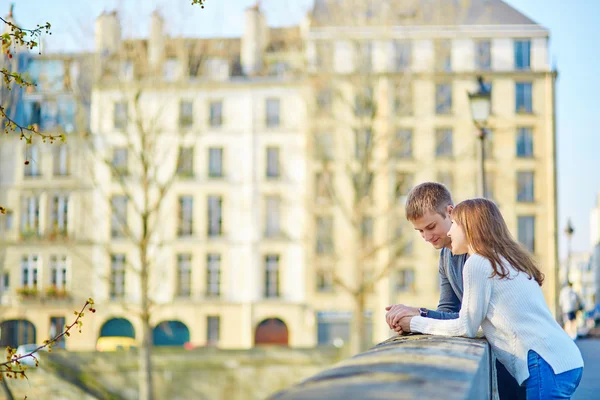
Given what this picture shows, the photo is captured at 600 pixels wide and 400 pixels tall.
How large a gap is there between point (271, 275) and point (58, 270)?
11503 millimetres

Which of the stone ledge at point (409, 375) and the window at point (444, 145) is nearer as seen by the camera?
the stone ledge at point (409, 375)

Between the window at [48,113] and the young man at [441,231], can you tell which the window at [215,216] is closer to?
the window at [48,113]

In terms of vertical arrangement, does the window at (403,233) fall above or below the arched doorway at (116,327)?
above

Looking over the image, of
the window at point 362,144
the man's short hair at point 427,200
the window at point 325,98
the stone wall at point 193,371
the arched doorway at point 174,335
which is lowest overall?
the arched doorway at point 174,335

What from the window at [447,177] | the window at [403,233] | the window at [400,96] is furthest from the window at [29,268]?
the window at [400,96]

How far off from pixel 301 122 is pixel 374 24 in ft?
53.9

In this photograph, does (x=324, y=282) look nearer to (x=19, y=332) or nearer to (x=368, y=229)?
(x=368, y=229)

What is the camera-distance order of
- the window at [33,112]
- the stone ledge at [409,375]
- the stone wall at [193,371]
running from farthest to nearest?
the window at [33,112], the stone wall at [193,371], the stone ledge at [409,375]

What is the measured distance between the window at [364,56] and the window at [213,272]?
19.6 meters

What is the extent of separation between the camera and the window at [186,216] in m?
50.9

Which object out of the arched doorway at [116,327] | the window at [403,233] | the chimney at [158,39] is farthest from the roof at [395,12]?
the arched doorway at [116,327]

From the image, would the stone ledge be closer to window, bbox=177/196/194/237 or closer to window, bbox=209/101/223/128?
window, bbox=177/196/194/237

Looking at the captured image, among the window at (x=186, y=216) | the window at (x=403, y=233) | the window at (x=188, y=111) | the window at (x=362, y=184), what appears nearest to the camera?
the window at (x=362, y=184)

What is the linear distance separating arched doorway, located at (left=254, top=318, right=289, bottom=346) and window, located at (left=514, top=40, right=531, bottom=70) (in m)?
19.5
